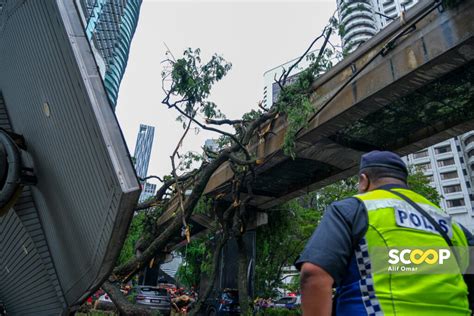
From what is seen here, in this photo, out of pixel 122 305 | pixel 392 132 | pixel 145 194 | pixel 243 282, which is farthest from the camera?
pixel 145 194

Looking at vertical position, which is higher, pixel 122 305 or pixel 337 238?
pixel 337 238

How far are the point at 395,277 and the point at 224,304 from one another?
399 inches

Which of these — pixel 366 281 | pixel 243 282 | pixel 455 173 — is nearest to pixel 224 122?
pixel 243 282

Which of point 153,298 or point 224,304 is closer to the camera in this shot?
point 224,304

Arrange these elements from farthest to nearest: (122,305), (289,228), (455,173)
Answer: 1. (455,173)
2. (289,228)
3. (122,305)

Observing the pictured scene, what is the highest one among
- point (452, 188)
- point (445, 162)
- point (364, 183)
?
point (445, 162)

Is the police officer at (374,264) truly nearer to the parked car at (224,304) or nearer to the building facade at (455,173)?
the parked car at (224,304)

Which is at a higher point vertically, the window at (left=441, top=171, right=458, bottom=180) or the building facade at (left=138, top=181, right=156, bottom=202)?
the window at (left=441, top=171, right=458, bottom=180)

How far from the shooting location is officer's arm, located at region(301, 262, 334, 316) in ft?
3.96

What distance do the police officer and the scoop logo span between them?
3 cm

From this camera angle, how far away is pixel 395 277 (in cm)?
124

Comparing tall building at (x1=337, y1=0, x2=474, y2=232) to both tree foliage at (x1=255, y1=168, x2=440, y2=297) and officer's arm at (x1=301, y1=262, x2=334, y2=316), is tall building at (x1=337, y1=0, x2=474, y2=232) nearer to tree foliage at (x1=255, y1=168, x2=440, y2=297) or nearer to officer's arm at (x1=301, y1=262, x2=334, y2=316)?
tree foliage at (x1=255, y1=168, x2=440, y2=297)

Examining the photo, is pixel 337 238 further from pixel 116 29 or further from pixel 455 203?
pixel 116 29

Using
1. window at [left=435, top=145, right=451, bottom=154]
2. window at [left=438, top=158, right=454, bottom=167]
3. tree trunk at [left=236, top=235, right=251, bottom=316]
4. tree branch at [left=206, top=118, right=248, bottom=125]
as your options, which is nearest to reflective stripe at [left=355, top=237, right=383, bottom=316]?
tree branch at [left=206, top=118, right=248, bottom=125]
